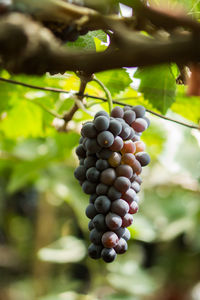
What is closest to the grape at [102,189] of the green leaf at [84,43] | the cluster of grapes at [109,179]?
the cluster of grapes at [109,179]

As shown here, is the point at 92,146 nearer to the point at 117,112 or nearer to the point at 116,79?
the point at 117,112

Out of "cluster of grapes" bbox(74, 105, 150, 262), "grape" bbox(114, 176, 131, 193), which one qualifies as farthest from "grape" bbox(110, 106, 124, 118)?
"grape" bbox(114, 176, 131, 193)

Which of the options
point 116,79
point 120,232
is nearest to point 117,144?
point 120,232

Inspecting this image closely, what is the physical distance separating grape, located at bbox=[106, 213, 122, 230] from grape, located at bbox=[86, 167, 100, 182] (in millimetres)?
56

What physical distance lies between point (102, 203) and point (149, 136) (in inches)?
30.6

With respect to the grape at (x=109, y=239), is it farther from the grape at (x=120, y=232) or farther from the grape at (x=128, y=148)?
the grape at (x=128, y=148)

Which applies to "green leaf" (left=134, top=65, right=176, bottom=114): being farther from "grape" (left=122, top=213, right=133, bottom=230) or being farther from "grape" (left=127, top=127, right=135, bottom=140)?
"grape" (left=122, top=213, right=133, bottom=230)

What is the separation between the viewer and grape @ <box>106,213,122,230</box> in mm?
521

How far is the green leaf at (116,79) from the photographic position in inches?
29.3

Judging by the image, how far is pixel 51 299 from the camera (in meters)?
1.87

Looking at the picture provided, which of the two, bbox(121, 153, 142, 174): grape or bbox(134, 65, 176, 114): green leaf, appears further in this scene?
bbox(134, 65, 176, 114): green leaf

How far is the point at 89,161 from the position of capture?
56cm

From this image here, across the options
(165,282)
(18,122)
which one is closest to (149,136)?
(18,122)

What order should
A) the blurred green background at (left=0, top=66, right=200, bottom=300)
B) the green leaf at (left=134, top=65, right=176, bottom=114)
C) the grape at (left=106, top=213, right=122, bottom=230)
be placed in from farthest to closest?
the blurred green background at (left=0, top=66, right=200, bottom=300), the green leaf at (left=134, top=65, right=176, bottom=114), the grape at (left=106, top=213, right=122, bottom=230)
